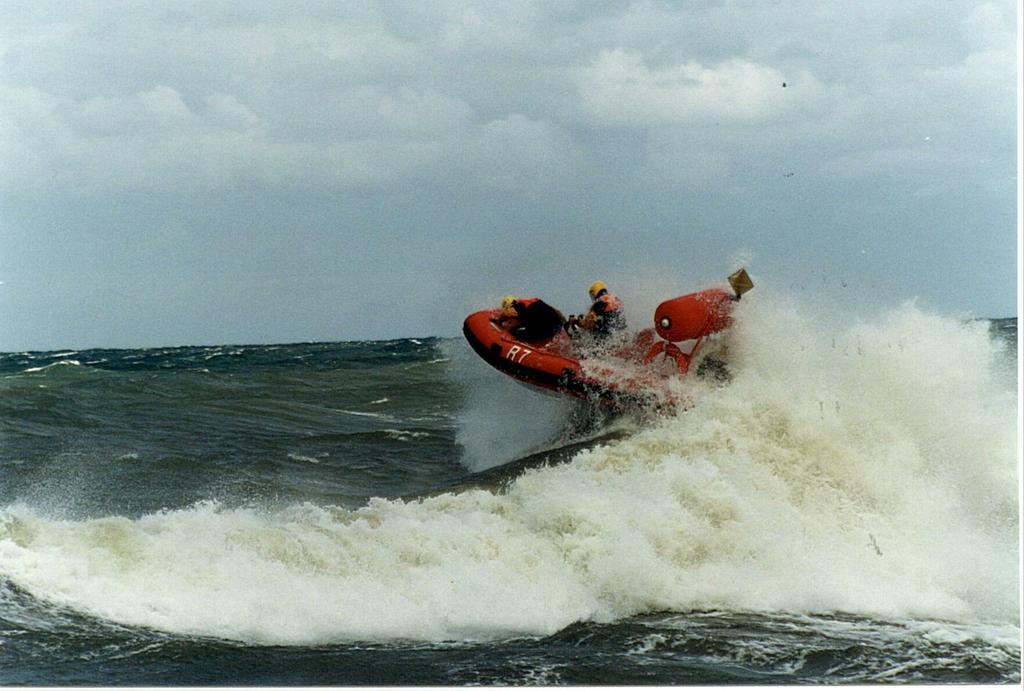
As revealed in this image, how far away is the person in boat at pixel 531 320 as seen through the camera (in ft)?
38.2

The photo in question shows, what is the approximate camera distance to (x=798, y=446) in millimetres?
9141

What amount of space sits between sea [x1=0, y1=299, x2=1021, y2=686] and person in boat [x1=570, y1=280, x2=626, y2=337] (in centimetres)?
85

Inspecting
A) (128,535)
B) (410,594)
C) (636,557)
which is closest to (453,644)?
(410,594)

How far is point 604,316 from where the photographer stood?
11078 mm

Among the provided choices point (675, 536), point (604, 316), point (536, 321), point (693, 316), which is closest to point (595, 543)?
point (675, 536)

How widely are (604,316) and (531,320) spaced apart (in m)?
0.99

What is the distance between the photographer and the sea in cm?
608

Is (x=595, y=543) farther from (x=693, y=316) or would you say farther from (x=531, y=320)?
(x=531, y=320)

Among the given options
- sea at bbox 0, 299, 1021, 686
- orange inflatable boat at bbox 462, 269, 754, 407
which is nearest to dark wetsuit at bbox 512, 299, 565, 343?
orange inflatable boat at bbox 462, 269, 754, 407

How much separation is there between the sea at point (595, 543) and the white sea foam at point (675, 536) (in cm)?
2

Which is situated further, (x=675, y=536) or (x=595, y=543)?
(x=675, y=536)

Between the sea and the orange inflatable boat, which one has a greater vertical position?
the orange inflatable boat

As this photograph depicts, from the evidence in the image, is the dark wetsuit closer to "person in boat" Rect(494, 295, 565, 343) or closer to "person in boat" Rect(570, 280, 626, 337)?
"person in boat" Rect(494, 295, 565, 343)

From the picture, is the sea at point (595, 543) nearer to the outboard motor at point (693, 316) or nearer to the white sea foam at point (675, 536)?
the white sea foam at point (675, 536)
